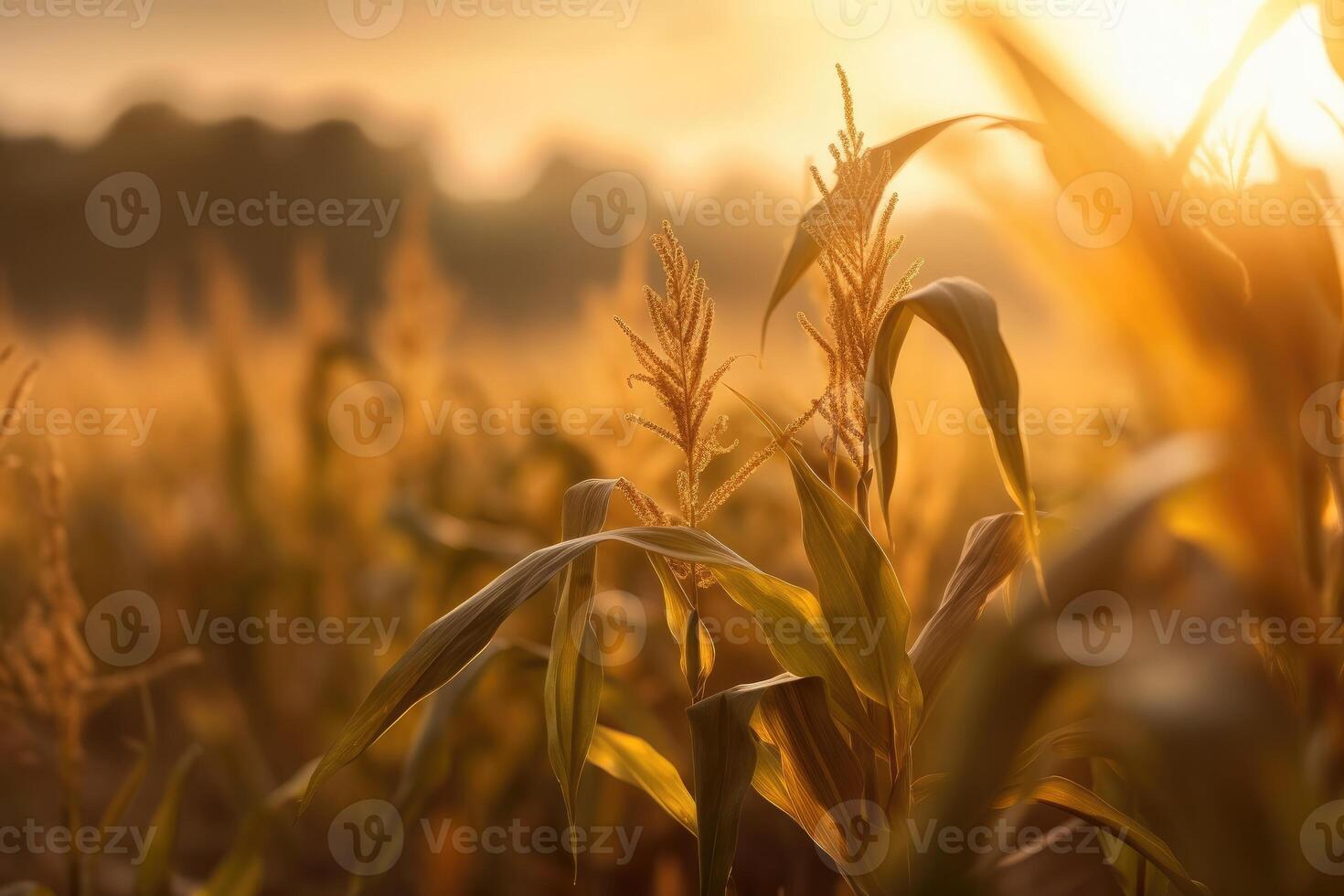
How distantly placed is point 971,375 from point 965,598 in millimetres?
186

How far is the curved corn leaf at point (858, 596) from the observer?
501 mm

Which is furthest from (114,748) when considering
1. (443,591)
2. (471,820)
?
(443,591)

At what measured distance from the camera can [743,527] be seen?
1.49 metres

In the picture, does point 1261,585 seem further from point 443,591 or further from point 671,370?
point 443,591

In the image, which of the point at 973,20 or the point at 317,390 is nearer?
the point at 973,20

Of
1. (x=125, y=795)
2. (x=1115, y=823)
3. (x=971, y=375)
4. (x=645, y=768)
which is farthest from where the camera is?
(x=125, y=795)

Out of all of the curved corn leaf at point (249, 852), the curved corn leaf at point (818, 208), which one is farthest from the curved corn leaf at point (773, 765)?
the curved corn leaf at point (249, 852)

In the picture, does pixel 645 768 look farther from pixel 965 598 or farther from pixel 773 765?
pixel 965 598

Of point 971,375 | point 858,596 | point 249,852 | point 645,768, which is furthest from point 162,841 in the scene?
point 971,375

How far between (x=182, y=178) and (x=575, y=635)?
11234 mm

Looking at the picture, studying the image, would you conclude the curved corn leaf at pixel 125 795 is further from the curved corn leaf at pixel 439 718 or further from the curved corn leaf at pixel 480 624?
the curved corn leaf at pixel 480 624

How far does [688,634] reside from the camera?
499 millimetres

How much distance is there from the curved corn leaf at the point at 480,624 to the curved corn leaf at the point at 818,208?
135 millimetres

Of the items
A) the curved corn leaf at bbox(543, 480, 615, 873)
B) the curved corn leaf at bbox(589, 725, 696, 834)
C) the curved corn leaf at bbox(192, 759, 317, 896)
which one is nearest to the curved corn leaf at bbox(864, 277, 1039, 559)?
the curved corn leaf at bbox(543, 480, 615, 873)
